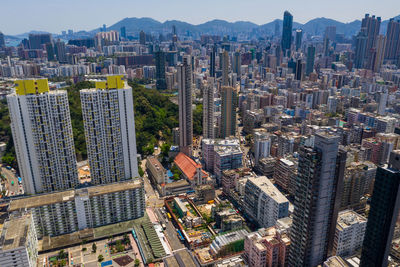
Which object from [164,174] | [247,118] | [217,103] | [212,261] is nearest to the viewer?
[212,261]

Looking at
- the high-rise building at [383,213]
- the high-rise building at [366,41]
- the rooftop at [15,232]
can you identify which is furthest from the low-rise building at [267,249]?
the high-rise building at [366,41]

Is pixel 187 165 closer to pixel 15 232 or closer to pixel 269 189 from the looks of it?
pixel 269 189

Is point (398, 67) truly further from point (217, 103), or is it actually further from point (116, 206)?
point (116, 206)

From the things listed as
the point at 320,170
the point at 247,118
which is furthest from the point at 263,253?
the point at 247,118

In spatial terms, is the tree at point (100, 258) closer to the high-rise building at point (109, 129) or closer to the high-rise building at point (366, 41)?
the high-rise building at point (109, 129)

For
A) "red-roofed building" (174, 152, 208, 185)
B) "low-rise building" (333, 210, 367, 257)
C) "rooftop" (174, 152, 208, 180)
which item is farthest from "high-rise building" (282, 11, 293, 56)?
"low-rise building" (333, 210, 367, 257)

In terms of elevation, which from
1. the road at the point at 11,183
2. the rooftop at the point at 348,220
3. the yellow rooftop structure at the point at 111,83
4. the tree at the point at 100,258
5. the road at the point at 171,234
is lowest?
the road at the point at 171,234

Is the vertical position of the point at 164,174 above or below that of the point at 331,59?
below
